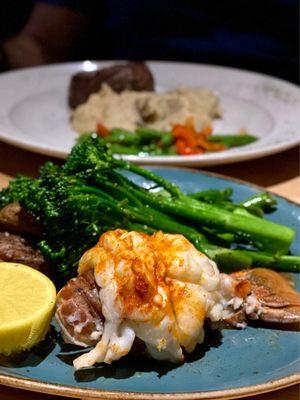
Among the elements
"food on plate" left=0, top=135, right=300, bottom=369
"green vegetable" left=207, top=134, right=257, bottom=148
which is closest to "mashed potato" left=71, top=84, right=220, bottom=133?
"green vegetable" left=207, top=134, right=257, bottom=148

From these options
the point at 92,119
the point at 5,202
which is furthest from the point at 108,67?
the point at 5,202

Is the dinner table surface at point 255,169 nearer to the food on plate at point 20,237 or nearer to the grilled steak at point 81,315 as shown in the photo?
the food on plate at point 20,237

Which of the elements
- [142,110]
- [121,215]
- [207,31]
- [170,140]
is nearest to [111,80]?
[142,110]

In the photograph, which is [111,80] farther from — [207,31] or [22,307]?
[22,307]

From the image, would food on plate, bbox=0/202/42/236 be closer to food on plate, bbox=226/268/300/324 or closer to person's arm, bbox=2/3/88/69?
food on plate, bbox=226/268/300/324

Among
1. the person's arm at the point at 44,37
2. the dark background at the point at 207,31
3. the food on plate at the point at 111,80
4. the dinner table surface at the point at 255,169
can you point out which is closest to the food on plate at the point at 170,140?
the dinner table surface at the point at 255,169

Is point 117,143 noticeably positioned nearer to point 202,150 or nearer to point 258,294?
point 202,150
